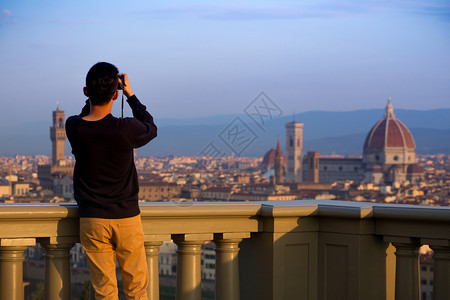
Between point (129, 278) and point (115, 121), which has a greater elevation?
point (115, 121)

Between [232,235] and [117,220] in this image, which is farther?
[232,235]

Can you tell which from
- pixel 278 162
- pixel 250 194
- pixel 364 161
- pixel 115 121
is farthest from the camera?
pixel 364 161

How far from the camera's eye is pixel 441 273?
1752 mm

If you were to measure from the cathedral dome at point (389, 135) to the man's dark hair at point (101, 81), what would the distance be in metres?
94.1

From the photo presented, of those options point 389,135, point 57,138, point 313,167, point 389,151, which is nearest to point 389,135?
point 389,135

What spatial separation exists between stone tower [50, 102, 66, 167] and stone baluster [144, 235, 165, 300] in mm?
75506

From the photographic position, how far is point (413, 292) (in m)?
1.80

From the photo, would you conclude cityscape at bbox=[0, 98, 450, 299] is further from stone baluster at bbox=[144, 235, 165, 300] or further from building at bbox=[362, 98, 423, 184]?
stone baluster at bbox=[144, 235, 165, 300]

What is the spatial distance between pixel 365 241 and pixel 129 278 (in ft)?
2.16

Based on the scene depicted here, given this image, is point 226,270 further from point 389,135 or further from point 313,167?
point 389,135

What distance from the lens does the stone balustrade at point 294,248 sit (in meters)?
1.68

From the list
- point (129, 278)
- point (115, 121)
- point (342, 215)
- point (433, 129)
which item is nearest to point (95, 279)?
point (129, 278)

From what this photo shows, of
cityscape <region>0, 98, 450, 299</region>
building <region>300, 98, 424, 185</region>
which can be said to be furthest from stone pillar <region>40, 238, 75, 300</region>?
building <region>300, 98, 424, 185</region>

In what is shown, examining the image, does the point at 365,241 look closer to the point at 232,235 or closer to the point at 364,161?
the point at 232,235
